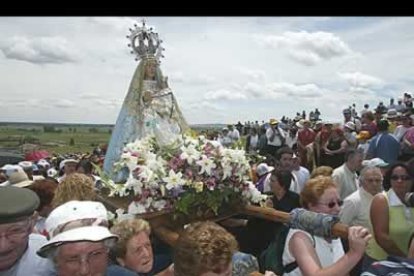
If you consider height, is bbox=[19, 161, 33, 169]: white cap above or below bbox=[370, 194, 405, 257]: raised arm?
above

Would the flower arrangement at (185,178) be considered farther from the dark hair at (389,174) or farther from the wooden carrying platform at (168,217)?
the dark hair at (389,174)

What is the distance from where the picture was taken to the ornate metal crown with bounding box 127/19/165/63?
3.13 metres

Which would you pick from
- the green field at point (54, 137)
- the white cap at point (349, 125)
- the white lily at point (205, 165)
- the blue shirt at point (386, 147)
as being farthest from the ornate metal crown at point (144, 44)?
the white cap at point (349, 125)

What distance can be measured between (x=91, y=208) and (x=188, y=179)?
592mm

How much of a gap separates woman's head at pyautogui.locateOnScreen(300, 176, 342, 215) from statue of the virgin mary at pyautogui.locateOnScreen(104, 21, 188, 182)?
143 centimetres


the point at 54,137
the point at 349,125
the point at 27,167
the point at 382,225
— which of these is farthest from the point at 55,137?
the point at 349,125

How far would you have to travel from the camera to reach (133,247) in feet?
6.27

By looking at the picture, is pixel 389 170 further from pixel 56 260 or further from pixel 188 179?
pixel 56 260

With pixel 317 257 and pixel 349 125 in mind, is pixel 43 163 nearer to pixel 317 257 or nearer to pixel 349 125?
pixel 349 125

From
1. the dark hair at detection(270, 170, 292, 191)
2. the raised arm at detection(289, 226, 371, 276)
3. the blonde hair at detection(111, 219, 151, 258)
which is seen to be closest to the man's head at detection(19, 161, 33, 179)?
the dark hair at detection(270, 170, 292, 191)

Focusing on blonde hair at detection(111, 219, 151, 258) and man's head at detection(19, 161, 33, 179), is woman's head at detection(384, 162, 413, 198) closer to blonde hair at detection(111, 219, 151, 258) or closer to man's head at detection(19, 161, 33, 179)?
blonde hair at detection(111, 219, 151, 258)

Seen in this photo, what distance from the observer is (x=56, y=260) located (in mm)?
1640

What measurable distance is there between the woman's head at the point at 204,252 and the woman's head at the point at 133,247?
28cm
